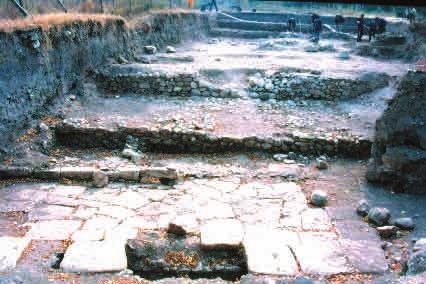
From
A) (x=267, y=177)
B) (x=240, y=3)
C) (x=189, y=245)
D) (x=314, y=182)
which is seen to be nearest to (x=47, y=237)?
(x=189, y=245)

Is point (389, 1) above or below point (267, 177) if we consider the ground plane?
above

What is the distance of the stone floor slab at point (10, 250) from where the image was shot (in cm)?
446

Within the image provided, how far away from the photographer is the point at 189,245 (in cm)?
495

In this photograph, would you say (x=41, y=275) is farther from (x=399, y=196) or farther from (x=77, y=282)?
(x=399, y=196)

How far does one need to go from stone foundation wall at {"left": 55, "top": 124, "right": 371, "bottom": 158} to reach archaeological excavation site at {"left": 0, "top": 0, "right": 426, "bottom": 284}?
27 mm

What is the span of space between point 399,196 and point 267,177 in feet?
6.60

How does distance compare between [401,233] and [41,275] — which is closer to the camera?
[41,275]

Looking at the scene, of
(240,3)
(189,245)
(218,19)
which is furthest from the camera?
(240,3)

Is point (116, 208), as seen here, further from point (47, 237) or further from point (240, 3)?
point (240, 3)

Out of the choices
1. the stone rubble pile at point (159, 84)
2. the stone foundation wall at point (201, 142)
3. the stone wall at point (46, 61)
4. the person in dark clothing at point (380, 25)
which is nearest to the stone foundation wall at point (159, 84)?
the stone rubble pile at point (159, 84)

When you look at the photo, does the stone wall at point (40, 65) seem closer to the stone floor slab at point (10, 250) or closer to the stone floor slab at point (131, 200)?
the stone floor slab at point (131, 200)

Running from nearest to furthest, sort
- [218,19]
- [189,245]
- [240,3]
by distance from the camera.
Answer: [189,245]
[218,19]
[240,3]

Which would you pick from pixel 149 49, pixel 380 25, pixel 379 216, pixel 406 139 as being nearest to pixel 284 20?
pixel 380 25

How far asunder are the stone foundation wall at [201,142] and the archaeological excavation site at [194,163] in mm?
27
